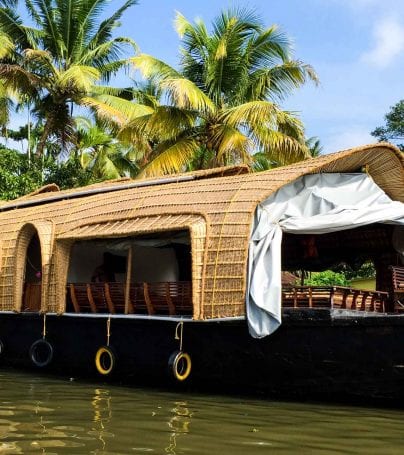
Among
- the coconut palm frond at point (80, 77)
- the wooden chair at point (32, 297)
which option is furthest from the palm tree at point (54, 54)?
the wooden chair at point (32, 297)

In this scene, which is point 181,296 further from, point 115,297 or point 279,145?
point 279,145

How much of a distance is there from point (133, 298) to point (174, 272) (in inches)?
90.9

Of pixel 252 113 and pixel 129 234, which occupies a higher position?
pixel 252 113

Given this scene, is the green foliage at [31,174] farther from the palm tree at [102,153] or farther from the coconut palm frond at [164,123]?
the coconut palm frond at [164,123]

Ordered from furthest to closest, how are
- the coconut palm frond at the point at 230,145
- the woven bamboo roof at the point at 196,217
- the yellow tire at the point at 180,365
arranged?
the coconut palm frond at the point at 230,145 → the yellow tire at the point at 180,365 → the woven bamboo roof at the point at 196,217

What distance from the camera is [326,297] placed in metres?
6.66

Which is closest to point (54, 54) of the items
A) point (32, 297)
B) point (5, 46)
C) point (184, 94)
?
point (5, 46)

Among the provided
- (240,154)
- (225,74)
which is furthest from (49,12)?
(240,154)

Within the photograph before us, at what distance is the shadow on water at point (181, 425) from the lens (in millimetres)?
4254

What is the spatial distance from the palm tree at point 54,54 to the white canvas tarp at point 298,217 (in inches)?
362

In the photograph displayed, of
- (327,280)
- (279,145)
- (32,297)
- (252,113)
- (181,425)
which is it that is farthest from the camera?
(327,280)

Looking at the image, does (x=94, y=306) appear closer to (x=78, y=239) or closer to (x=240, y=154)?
(x=78, y=239)

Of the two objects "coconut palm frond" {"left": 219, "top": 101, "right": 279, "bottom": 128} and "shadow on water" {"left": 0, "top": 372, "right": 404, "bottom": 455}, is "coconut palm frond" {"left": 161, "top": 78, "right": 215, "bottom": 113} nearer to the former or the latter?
"coconut palm frond" {"left": 219, "top": 101, "right": 279, "bottom": 128}

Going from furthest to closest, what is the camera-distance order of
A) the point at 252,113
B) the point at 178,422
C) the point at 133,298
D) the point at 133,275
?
1. the point at 252,113
2. the point at 133,275
3. the point at 133,298
4. the point at 178,422
